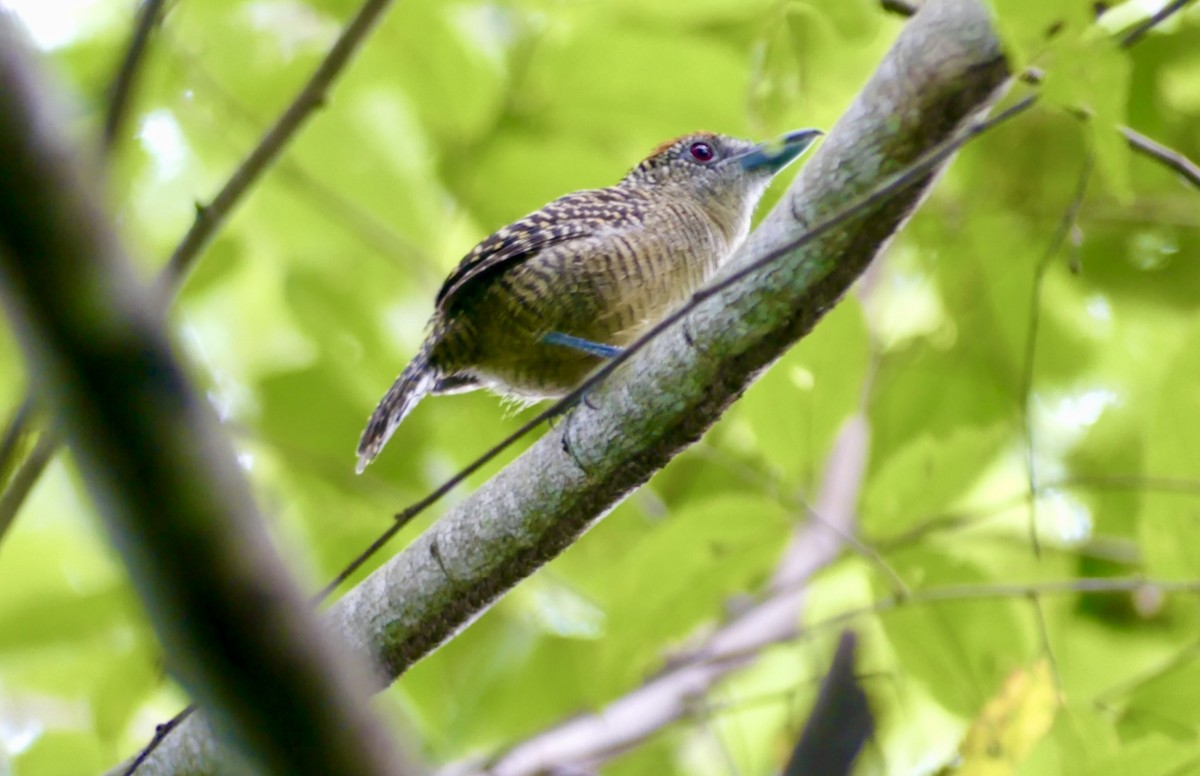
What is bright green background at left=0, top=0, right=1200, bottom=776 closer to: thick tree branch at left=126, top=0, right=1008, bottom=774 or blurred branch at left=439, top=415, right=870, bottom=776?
blurred branch at left=439, top=415, right=870, bottom=776

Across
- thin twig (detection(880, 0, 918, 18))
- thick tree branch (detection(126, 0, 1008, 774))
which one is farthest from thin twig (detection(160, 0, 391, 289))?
thin twig (detection(880, 0, 918, 18))

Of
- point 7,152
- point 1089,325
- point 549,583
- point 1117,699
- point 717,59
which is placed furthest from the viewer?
point 1089,325

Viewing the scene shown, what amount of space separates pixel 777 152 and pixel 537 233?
2.48 ft

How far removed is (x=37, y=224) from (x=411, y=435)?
2.93 metres

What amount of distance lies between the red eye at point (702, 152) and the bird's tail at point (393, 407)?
1153 mm

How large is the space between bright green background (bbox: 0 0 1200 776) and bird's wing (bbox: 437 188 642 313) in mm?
94

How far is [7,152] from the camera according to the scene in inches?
27.6

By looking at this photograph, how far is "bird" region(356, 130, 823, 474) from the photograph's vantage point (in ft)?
9.87

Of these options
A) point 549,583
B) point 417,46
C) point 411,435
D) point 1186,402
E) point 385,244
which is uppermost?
point 417,46

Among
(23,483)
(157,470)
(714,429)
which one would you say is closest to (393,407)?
(23,483)

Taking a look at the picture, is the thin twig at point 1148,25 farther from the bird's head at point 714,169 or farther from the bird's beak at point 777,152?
the bird's head at point 714,169

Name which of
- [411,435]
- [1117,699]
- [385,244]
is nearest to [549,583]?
[411,435]

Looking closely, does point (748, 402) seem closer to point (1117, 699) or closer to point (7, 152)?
point (1117, 699)

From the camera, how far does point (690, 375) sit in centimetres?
199
